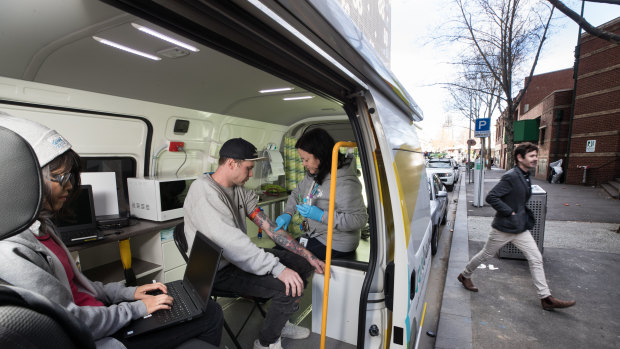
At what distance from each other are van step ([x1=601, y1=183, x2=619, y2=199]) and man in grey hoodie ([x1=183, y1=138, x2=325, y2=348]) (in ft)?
45.8

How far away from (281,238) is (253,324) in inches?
44.6

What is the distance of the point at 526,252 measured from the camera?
11.0ft

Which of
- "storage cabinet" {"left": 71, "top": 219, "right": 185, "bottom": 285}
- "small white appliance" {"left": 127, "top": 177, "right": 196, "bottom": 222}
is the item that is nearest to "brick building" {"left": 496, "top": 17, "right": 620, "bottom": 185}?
"small white appliance" {"left": 127, "top": 177, "right": 196, "bottom": 222}

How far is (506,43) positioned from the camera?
43.1ft

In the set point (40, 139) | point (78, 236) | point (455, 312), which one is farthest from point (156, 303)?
point (455, 312)

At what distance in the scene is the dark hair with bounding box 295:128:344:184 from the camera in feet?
8.48

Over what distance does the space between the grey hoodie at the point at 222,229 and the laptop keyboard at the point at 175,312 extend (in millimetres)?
397

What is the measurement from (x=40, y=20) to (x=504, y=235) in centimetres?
469

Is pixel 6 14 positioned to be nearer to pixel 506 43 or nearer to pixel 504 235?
pixel 504 235

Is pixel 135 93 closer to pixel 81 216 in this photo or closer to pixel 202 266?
pixel 81 216

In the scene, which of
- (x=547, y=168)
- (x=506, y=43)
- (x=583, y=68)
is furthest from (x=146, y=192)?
(x=547, y=168)

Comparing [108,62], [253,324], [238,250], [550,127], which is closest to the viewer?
[238,250]

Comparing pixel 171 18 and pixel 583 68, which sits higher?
pixel 583 68

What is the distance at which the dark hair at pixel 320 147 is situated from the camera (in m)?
2.59
